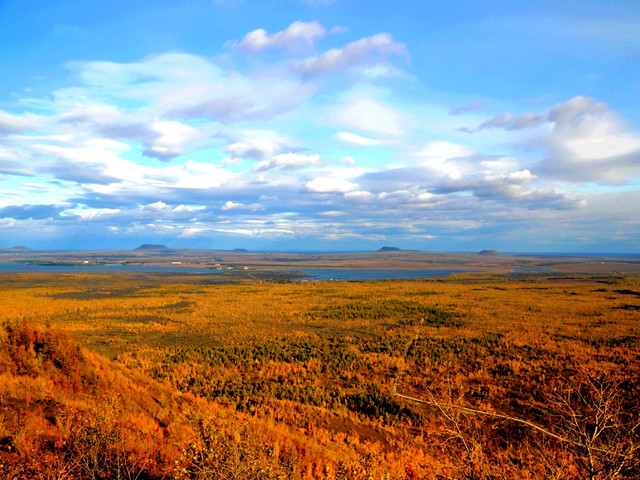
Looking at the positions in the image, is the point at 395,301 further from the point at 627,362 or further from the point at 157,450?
the point at 157,450

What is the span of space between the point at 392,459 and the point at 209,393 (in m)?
8.38

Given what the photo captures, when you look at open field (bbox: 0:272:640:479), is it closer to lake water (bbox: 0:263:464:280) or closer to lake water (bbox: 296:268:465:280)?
lake water (bbox: 296:268:465:280)

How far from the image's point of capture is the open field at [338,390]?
7.31 m

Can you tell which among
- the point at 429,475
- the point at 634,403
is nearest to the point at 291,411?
the point at 429,475

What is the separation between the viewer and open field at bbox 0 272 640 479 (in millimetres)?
7312

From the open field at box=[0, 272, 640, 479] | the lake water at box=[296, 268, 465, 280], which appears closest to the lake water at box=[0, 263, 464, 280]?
the lake water at box=[296, 268, 465, 280]

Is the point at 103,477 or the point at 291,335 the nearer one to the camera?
the point at 103,477

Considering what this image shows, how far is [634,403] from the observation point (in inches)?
560

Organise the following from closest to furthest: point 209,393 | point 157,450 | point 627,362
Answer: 1. point 157,450
2. point 209,393
3. point 627,362

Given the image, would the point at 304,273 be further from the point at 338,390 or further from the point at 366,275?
the point at 338,390

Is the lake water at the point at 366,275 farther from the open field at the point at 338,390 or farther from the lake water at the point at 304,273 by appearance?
the open field at the point at 338,390

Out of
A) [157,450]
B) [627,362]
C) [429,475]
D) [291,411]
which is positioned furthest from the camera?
[627,362]

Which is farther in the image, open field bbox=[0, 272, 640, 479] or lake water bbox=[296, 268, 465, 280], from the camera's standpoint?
lake water bbox=[296, 268, 465, 280]

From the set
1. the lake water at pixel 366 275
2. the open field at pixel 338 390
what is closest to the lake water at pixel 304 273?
the lake water at pixel 366 275
